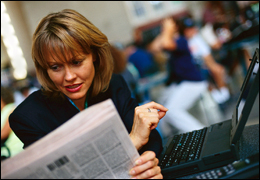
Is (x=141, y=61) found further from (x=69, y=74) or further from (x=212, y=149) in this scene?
(x=212, y=149)

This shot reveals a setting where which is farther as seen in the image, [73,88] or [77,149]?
[73,88]

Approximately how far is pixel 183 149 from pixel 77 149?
47 cm

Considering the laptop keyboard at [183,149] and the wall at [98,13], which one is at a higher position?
the wall at [98,13]

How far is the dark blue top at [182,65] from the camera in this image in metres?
3.19

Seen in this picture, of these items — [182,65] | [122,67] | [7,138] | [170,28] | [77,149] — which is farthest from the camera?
[170,28]

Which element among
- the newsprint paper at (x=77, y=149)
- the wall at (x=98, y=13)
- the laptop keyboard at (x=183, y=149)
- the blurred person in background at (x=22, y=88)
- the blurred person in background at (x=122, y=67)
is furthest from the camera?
the blurred person in background at (x=22, y=88)

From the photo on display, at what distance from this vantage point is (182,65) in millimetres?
3254

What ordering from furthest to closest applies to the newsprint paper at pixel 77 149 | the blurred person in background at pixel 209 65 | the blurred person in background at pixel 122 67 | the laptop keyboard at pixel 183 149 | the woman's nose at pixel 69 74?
the blurred person in background at pixel 209 65 < the blurred person in background at pixel 122 67 < the woman's nose at pixel 69 74 < the laptop keyboard at pixel 183 149 < the newsprint paper at pixel 77 149

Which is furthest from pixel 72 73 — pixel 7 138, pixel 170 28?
pixel 170 28

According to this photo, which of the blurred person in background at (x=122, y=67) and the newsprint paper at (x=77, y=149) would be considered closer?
the newsprint paper at (x=77, y=149)

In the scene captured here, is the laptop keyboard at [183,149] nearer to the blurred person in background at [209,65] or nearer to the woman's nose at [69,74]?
the woman's nose at [69,74]

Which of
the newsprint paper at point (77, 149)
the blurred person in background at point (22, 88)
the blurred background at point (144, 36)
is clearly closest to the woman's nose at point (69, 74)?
the newsprint paper at point (77, 149)

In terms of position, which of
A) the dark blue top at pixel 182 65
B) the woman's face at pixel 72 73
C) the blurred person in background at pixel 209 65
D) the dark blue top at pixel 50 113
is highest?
Answer: the woman's face at pixel 72 73

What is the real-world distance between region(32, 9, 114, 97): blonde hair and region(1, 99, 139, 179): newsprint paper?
0.41 metres
